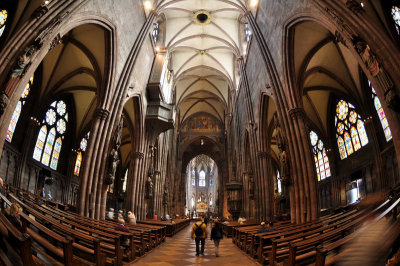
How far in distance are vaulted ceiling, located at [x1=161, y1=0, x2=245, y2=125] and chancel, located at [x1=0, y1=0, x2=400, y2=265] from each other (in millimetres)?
184

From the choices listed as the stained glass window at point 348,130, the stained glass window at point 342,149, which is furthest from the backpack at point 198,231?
the stained glass window at point 342,149

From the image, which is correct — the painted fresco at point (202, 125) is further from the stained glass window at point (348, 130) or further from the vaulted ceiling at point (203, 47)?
the stained glass window at point (348, 130)

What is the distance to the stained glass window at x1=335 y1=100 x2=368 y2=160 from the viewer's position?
16.1 metres

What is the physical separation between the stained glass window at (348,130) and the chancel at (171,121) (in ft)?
0.41

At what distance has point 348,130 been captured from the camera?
57.3 ft

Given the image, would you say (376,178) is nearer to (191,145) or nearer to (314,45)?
(314,45)

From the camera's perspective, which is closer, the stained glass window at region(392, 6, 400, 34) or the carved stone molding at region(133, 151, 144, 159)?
the stained glass window at region(392, 6, 400, 34)

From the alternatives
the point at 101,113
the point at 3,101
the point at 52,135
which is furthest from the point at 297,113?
the point at 52,135

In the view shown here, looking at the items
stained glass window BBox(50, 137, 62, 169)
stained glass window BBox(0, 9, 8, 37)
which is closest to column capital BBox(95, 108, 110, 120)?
stained glass window BBox(0, 9, 8, 37)

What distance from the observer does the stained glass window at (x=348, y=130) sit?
16112mm

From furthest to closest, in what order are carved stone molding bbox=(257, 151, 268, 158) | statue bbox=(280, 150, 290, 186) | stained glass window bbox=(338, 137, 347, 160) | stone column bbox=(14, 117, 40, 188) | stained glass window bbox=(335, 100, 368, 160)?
stained glass window bbox=(338, 137, 347, 160)
carved stone molding bbox=(257, 151, 268, 158)
stained glass window bbox=(335, 100, 368, 160)
stone column bbox=(14, 117, 40, 188)
statue bbox=(280, 150, 290, 186)

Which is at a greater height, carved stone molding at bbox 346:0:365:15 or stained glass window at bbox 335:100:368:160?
carved stone molding at bbox 346:0:365:15

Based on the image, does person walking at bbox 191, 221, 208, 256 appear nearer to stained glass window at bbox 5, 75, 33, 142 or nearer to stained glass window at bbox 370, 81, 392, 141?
stained glass window at bbox 370, 81, 392, 141

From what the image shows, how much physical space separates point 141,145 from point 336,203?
14559mm
